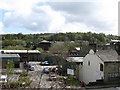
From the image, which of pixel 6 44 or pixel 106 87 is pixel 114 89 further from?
pixel 6 44

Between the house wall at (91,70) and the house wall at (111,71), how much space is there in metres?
0.13

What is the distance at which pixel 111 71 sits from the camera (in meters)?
4.96

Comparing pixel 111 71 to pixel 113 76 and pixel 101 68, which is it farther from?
pixel 101 68

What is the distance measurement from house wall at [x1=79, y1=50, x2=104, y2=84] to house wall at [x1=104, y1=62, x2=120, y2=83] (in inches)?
5.0

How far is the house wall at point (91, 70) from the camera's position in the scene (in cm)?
505

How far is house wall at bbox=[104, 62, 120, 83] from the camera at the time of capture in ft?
16.1

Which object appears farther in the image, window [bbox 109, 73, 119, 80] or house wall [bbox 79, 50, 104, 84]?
house wall [bbox 79, 50, 104, 84]

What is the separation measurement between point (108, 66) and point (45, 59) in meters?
5.60

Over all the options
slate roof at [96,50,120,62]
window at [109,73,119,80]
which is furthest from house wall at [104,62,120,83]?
slate roof at [96,50,120,62]

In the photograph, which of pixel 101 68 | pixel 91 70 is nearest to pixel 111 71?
pixel 101 68

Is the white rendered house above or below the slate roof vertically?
below

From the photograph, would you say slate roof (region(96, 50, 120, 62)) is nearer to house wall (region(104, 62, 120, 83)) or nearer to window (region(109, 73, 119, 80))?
house wall (region(104, 62, 120, 83))

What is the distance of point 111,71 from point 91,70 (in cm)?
55

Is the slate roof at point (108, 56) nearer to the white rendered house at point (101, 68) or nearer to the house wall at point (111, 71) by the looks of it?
the white rendered house at point (101, 68)
